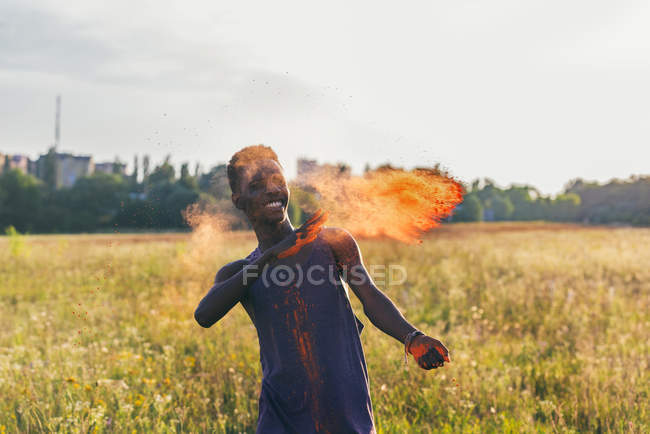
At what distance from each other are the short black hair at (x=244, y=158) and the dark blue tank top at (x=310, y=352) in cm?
41

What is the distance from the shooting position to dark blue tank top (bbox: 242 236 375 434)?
6.23ft

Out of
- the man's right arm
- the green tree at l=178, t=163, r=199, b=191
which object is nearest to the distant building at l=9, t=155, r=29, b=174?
the green tree at l=178, t=163, r=199, b=191

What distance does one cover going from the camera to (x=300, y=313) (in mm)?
1948

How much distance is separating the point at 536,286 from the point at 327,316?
762 cm

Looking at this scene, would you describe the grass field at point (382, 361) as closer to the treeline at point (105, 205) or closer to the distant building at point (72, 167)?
the treeline at point (105, 205)

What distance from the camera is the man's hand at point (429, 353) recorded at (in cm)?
173

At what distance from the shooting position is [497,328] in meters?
6.63

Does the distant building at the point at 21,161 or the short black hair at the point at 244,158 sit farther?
the distant building at the point at 21,161

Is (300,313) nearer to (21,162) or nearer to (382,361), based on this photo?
(382,361)

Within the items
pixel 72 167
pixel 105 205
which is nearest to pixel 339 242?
pixel 105 205

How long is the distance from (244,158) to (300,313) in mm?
692

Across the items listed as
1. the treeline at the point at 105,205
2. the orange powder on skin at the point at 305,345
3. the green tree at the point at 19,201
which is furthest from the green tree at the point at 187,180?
the green tree at the point at 19,201

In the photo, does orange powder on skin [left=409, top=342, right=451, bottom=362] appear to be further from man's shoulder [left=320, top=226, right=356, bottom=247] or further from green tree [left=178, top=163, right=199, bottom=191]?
green tree [left=178, top=163, right=199, bottom=191]

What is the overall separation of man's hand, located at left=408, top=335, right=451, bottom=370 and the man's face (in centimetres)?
73
